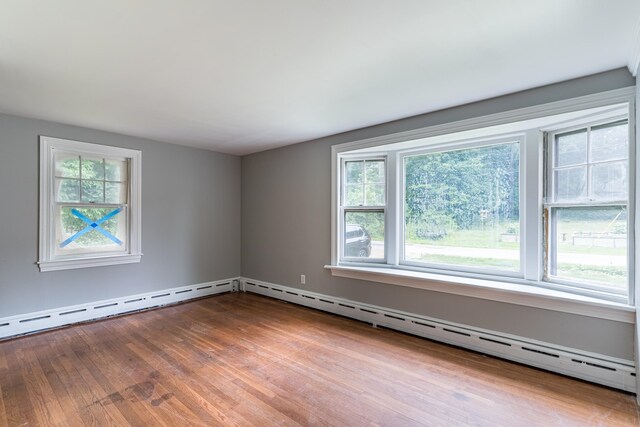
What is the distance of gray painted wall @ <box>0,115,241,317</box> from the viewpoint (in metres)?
3.31

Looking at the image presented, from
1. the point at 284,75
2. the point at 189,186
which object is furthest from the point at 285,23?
the point at 189,186

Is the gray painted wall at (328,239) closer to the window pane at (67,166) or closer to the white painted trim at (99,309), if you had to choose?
the white painted trim at (99,309)

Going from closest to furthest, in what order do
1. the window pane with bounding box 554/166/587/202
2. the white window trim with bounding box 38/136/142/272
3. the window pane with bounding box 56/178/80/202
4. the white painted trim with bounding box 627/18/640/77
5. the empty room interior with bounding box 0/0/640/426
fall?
the white painted trim with bounding box 627/18/640/77 < the empty room interior with bounding box 0/0/640/426 < the window pane with bounding box 554/166/587/202 < the white window trim with bounding box 38/136/142/272 < the window pane with bounding box 56/178/80/202

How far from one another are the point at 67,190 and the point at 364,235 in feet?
12.1

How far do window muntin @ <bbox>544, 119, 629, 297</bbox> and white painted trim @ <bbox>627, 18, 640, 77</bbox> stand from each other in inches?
16.9

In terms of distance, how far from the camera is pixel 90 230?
154 inches

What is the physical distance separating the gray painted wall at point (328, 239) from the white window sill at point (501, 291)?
6 cm

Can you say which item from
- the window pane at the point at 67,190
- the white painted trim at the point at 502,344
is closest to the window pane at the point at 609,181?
the white painted trim at the point at 502,344

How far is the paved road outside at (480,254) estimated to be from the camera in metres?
2.47

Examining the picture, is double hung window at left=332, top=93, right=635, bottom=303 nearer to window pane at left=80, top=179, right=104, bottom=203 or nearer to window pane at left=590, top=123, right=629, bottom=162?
window pane at left=590, top=123, right=629, bottom=162

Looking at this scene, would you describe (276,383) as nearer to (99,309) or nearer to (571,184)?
(99,309)

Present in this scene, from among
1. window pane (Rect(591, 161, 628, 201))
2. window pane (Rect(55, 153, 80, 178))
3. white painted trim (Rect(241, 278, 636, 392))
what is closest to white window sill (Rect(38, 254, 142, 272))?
window pane (Rect(55, 153, 80, 178))

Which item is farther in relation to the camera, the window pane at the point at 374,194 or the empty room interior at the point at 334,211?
the window pane at the point at 374,194

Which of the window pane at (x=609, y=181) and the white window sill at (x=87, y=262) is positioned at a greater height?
the window pane at (x=609, y=181)
